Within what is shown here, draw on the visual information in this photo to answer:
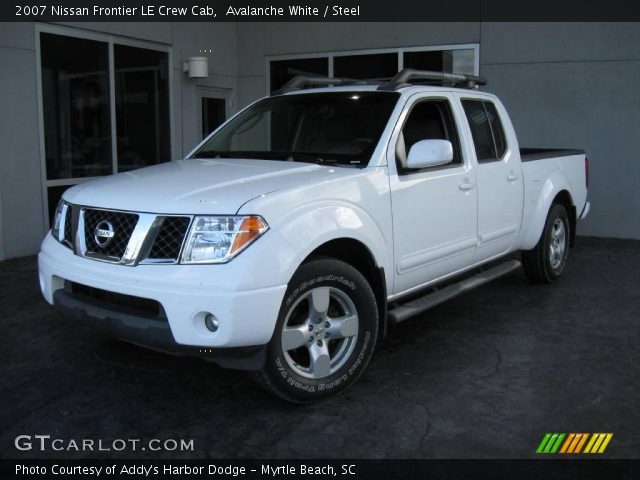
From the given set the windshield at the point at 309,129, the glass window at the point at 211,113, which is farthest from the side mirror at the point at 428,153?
the glass window at the point at 211,113

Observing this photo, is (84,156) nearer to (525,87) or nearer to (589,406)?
(525,87)

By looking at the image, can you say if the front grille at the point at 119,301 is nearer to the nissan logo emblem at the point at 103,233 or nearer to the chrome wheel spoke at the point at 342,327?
the nissan logo emblem at the point at 103,233

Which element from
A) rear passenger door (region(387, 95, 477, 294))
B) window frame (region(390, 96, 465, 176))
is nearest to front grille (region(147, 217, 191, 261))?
rear passenger door (region(387, 95, 477, 294))

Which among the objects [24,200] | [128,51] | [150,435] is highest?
[128,51]

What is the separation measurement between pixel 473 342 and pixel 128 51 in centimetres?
702

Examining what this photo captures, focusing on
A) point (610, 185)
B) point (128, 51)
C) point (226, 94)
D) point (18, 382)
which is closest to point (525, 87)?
point (610, 185)

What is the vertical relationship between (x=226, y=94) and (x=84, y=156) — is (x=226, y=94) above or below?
above

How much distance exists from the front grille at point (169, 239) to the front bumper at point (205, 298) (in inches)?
2.8

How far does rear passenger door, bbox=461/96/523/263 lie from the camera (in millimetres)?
5285

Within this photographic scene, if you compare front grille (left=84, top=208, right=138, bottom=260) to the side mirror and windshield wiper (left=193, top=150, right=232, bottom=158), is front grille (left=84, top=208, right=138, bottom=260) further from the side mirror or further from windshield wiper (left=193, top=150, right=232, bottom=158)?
the side mirror

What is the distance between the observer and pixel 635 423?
3.61m

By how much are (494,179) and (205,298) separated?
9.96 ft

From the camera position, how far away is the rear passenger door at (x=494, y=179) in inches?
208
